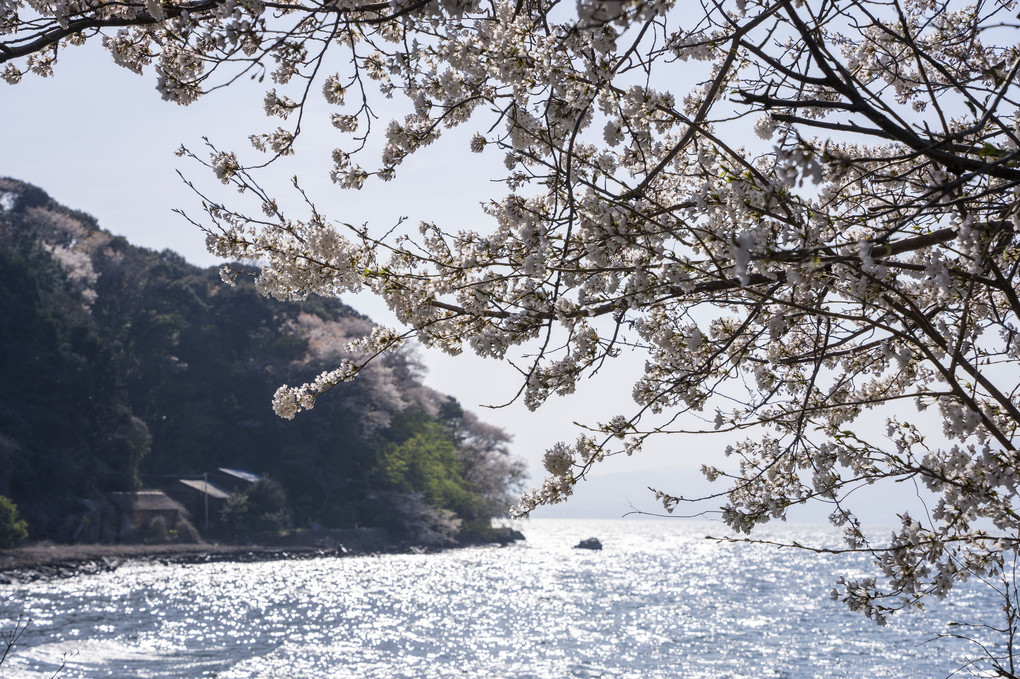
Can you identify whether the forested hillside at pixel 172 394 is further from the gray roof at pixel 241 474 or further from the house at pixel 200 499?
the house at pixel 200 499

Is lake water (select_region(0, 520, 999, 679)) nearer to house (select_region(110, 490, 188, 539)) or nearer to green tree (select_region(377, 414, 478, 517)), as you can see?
house (select_region(110, 490, 188, 539))

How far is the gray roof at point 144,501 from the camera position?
30250 mm

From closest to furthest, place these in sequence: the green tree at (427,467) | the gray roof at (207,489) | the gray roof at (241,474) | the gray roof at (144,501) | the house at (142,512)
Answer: the house at (142,512)
the gray roof at (144,501)
the gray roof at (207,489)
the gray roof at (241,474)
the green tree at (427,467)

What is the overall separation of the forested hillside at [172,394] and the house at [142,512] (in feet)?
2.04

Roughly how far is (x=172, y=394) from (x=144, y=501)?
729cm

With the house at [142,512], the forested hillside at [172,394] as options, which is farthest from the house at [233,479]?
the house at [142,512]

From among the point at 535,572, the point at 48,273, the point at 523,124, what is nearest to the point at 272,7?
the point at 523,124

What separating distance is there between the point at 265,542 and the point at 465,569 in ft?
27.1

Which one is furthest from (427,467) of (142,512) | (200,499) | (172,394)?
(142,512)

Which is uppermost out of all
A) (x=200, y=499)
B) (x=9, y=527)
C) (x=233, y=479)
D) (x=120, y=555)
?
(x=233, y=479)

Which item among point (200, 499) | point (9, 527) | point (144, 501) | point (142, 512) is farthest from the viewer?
point (200, 499)

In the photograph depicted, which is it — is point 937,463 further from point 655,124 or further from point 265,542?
point 265,542

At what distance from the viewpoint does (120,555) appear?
27469 millimetres

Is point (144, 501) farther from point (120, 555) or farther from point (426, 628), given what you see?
point (426, 628)
